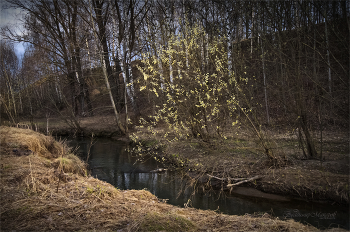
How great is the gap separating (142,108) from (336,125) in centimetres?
1281

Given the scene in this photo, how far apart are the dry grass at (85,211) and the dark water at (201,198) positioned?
1.47 meters

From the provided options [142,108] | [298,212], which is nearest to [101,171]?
[298,212]

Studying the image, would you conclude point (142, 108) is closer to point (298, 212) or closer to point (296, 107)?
point (296, 107)

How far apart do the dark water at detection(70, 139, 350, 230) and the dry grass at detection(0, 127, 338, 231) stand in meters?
1.47

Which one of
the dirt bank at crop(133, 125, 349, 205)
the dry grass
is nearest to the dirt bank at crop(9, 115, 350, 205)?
the dirt bank at crop(133, 125, 349, 205)

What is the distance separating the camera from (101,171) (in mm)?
9102

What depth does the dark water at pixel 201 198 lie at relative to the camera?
211 inches

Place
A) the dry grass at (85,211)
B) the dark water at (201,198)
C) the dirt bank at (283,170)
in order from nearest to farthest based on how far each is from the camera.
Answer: the dry grass at (85,211)
the dark water at (201,198)
the dirt bank at (283,170)

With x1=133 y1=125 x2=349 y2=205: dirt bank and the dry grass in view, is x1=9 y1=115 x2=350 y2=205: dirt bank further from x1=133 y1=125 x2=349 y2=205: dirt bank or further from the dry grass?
the dry grass

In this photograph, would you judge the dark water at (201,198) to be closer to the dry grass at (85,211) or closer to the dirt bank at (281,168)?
the dirt bank at (281,168)

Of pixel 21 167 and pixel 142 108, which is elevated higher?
pixel 142 108

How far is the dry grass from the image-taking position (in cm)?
343

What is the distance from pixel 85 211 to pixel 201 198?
3.55 metres

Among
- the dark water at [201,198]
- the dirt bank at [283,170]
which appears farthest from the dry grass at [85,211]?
the dirt bank at [283,170]
